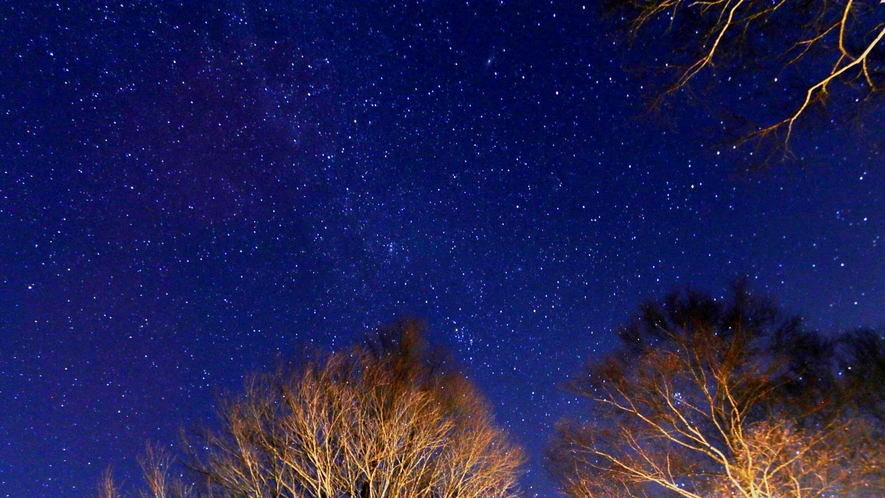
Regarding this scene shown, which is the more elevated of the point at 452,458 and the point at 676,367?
the point at 676,367

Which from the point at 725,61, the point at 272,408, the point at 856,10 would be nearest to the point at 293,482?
the point at 272,408

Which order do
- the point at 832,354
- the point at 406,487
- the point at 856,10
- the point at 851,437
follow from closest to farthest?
the point at 856,10 → the point at 406,487 → the point at 851,437 → the point at 832,354

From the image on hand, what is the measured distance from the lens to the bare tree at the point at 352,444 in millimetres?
11930

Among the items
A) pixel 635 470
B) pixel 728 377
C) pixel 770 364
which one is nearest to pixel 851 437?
pixel 770 364

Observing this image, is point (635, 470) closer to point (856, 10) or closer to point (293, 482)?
point (293, 482)

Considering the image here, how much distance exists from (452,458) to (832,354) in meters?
14.8

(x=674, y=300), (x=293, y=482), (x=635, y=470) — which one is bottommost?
(x=635, y=470)

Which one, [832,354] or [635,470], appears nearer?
[635,470]

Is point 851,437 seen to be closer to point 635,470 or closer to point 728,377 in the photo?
point 728,377

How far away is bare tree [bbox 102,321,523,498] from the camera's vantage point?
11.9 m

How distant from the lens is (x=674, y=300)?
1680 cm

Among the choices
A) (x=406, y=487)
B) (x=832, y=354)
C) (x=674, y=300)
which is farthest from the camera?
(x=832, y=354)

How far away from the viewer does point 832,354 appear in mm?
17922

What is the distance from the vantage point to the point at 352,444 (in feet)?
42.1
